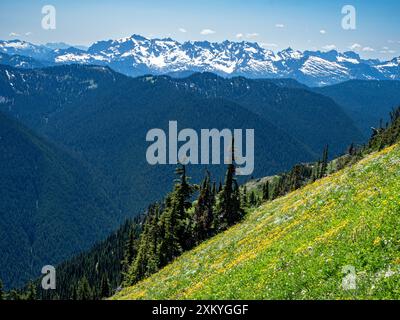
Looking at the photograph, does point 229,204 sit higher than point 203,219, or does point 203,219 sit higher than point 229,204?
point 229,204

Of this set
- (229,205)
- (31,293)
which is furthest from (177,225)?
(31,293)

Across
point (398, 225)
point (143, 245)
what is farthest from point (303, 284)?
point (143, 245)

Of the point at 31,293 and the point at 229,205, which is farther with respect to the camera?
the point at 31,293

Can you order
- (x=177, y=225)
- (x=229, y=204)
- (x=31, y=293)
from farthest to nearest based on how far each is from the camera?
(x=31, y=293) → (x=229, y=204) → (x=177, y=225)

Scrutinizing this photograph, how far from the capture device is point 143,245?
9169 cm

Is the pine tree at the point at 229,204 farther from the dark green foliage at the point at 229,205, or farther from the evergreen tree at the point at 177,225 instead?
the evergreen tree at the point at 177,225

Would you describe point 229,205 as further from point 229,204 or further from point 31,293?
point 31,293

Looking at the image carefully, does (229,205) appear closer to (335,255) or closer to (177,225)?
(177,225)

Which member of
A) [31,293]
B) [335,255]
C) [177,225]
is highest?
[335,255]

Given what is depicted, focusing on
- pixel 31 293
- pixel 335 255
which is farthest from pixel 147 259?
pixel 335 255

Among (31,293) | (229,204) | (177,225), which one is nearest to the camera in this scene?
(177,225)
